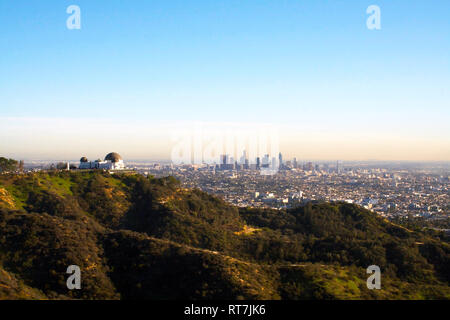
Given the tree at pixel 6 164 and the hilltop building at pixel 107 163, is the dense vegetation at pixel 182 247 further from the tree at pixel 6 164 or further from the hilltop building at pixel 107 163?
the tree at pixel 6 164

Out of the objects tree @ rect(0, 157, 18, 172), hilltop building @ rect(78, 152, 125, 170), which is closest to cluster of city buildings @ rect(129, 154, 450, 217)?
hilltop building @ rect(78, 152, 125, 170)

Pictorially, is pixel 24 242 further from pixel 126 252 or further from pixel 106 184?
pixel 106 184

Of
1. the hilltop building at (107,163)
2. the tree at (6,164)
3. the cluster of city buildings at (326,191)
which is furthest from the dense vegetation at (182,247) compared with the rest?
the cluster of city buildings at (326,191)

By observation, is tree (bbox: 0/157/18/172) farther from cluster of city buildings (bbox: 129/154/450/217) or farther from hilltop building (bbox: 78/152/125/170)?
cluster of city buildings (bbox: 129/154/450/217)

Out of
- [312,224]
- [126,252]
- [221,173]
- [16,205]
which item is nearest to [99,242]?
[126,252]

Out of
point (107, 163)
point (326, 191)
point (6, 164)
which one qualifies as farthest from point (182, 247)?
point (326, 191)
